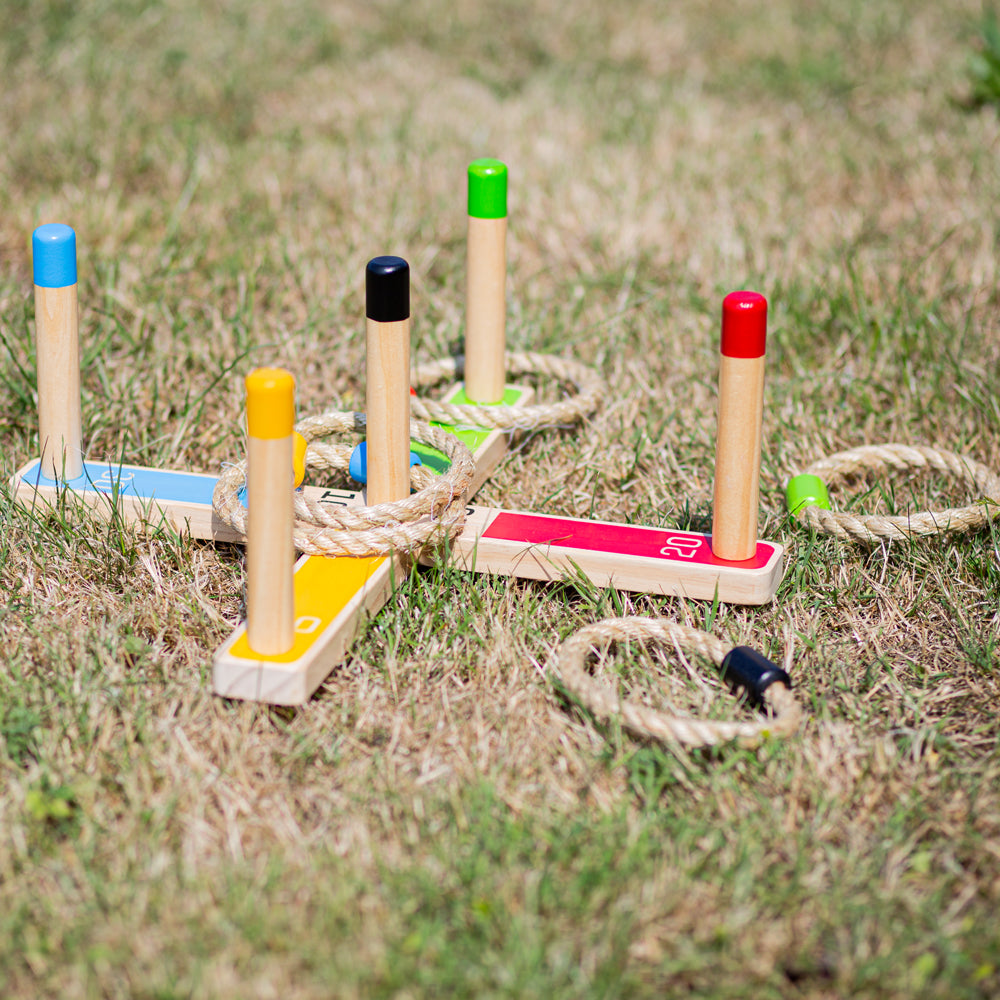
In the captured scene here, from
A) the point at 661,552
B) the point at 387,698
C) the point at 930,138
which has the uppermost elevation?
the point at 930,138

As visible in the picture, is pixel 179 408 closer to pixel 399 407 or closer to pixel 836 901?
pixel 399 407

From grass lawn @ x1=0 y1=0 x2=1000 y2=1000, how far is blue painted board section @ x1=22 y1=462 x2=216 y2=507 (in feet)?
0.19

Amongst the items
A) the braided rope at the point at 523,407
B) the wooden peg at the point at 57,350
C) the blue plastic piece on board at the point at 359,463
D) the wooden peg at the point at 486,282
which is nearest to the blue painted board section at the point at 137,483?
the wooden peg at the point at 57,350

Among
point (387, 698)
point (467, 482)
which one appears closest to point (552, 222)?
point (467, 482)

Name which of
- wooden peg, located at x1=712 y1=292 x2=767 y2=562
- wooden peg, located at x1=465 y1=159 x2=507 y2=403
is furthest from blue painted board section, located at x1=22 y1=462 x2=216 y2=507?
wooden peg, located at x1=712 y1=292 x2=767 y2=562

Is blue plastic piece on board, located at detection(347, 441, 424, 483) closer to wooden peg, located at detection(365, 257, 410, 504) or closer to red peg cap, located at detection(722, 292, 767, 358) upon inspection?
wooden peg, located at detection(365, 257, 410, 504)

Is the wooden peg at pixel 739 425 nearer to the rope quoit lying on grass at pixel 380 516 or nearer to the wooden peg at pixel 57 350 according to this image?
the rope quoit lying on grass at pixel 380 516

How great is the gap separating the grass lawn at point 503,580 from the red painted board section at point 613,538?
3.5 inches

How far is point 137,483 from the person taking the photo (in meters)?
2.02

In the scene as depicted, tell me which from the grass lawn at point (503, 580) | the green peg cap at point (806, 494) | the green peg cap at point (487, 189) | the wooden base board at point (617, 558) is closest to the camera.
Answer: the grass lawn at point (503, 580)

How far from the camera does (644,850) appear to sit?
139 cm

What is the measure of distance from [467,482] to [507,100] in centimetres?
247

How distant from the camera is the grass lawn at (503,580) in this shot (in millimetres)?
1318

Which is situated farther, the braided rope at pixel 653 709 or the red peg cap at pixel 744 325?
the red peg cap at pixel 744 325
